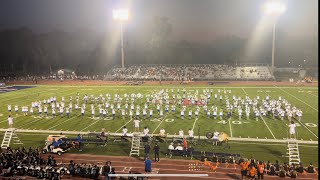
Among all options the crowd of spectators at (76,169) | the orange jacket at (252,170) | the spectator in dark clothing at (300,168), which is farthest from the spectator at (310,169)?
the orange jacket at (252,170)

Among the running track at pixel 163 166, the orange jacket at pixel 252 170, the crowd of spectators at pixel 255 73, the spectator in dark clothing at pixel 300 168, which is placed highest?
the crowd of spectators at pixel 255 73

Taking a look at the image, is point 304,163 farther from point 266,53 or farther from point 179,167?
point 266,53

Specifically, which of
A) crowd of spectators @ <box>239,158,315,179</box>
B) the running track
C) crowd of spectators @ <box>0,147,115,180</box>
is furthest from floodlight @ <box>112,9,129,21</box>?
crowd of spectators @ <box>239,158,315,179</box>

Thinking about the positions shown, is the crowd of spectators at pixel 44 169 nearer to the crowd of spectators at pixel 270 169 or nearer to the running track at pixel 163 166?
the running track at pixel 163 166

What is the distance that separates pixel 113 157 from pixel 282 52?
314 ft

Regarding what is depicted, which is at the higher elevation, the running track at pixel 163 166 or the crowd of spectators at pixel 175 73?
the crowd of spectators at pixel 175 73

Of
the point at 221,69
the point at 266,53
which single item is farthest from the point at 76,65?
the point at 266,53

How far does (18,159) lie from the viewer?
52.6 ft

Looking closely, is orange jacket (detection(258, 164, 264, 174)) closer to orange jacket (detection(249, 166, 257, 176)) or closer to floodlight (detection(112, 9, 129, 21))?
orange jacket (detection(249, 166, 257, 176))

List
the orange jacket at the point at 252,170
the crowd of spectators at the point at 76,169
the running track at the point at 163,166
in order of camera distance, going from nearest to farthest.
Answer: the orange jacket at the point at 252,170, the crowd of spectators at the point at 76,169, the running track at the point at 163,166

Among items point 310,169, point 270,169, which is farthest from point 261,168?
point 310,169

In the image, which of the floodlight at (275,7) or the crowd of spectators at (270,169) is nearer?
the crowd of spectators at (270,169)

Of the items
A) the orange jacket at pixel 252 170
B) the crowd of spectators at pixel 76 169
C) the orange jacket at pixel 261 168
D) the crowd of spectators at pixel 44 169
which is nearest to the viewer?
the orange jacket at pixel 252 170

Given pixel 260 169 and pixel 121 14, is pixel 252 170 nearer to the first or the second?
pixel 260 169
